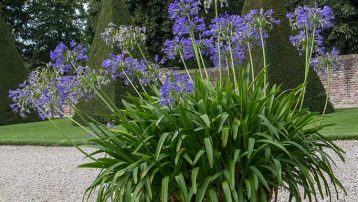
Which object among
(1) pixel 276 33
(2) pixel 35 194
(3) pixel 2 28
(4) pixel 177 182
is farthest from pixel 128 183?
(3) pixel 2 28

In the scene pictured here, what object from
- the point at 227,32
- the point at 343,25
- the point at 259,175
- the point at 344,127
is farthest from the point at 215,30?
the point at 343,25

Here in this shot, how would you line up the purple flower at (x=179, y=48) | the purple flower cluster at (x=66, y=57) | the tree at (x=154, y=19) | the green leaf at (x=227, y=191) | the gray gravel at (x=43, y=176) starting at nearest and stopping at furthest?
the green leaf at (x=227, y=191), the purple flower cluster at (x=66, y=57), the purple flower at (x=179, y=48), the gray gravel at (x=43, y=176), the tree at (x=154, y=19)

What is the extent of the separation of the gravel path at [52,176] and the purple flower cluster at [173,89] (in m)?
2.27

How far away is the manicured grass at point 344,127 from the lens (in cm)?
944

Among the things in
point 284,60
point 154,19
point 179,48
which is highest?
point 154,19

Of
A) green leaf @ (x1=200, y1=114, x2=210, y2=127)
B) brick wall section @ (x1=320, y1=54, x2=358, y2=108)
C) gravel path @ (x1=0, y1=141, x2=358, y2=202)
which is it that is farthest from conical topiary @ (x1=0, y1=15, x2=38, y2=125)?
green leaf @ (x1=200, y1=114, x2=210, y2=127)

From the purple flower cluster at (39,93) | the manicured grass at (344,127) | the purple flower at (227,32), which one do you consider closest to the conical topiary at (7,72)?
the manicured grass at (344,127)

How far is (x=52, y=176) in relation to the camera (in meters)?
7.84

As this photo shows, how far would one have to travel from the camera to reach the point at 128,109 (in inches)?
141

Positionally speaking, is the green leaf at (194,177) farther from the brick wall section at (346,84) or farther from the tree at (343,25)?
the tree at (343,25)

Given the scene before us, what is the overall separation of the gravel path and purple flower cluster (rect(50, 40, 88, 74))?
245cm

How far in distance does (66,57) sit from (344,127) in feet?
27.2

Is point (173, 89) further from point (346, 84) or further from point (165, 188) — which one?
point (346, 84)

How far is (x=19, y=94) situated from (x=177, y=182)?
5.09ft
